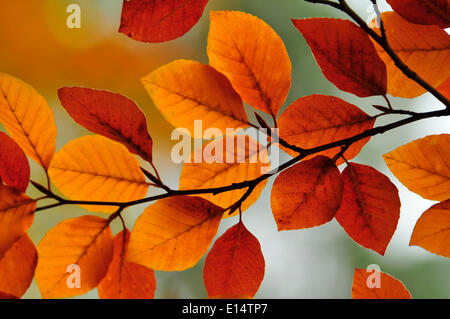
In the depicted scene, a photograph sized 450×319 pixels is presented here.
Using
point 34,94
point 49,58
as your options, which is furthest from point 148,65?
point 34,94

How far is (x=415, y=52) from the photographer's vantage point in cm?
27

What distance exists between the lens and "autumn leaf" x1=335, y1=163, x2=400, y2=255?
0.86 ft

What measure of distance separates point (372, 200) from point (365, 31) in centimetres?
11

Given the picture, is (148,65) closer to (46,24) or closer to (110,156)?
(46,24)

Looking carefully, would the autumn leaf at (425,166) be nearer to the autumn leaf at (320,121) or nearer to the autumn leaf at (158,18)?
the autumn leaf at (320,121)

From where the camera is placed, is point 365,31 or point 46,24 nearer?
point 365,31

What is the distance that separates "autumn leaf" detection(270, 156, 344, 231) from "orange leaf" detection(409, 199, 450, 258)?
56mm

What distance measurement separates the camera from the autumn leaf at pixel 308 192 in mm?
255

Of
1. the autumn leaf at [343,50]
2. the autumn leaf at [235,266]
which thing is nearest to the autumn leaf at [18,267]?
the autumn leaf at [235,266]

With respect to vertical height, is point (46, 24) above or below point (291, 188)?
above

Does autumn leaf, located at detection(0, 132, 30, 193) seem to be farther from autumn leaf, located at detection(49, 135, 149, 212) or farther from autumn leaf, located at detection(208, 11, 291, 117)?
autumn leaf, located at detection(208, 11, 291, 117)
